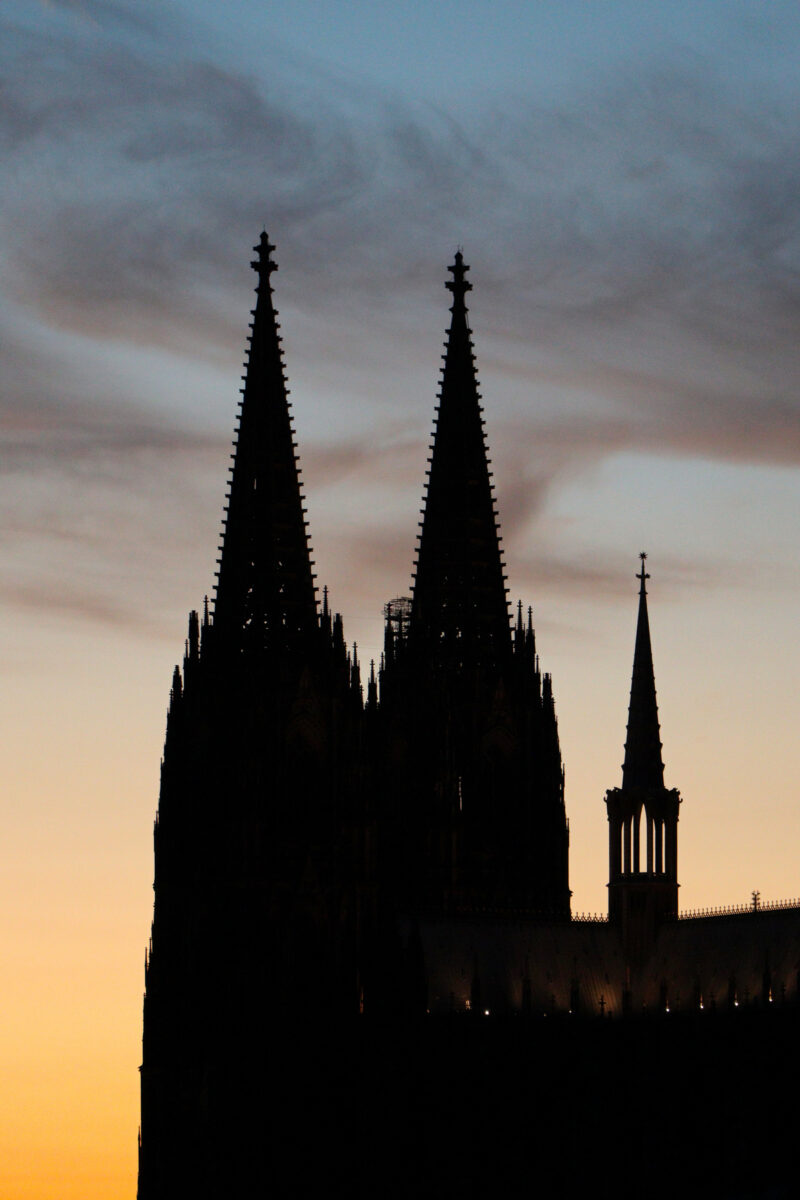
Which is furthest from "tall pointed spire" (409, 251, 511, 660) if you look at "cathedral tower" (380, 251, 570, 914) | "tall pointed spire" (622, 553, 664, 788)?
"tall pointed spire" (622, 553, 664, 788)

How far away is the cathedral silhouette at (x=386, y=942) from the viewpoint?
153 metres

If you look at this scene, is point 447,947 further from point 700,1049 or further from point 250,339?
point 250,339

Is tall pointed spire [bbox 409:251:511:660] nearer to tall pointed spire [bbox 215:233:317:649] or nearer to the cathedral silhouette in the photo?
the cathedral silhouette

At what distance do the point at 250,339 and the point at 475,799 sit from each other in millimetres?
22009

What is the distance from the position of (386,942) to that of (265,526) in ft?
60.4

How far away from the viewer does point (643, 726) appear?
16200 centimetres

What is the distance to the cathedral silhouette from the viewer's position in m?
153

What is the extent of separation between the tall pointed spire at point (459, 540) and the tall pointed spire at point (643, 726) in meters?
6.13

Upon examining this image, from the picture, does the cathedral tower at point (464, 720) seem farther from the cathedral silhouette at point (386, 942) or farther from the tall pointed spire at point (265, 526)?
the tall pointed spire at point (265, 526)

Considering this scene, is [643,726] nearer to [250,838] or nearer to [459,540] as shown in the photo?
[459,540]

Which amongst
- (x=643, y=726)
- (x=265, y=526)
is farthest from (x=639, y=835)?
(x=265, y=526)

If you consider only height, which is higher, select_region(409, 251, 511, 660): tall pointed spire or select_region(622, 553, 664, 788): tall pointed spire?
select_region(409, 251, 511, 660): tall pointed spire

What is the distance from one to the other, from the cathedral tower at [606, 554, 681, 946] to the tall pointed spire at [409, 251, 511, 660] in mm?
7625

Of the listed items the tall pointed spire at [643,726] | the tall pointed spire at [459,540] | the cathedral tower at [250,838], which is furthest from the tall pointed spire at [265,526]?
the tall pointed spire at [643,726]
